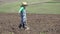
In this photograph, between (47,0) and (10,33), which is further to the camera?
(47,0)

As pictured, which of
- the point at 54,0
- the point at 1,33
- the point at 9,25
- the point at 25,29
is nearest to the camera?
the point at 1,33

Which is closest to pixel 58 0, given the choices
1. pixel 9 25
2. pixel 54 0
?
pixel 54 0

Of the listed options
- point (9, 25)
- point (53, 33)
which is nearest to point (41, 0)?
point (9, 25)

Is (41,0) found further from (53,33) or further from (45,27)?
(53,33)

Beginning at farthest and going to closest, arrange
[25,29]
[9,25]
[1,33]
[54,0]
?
[54,0] → [9,25] → [25,29] → [1,33]

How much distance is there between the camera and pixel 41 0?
2936 cm

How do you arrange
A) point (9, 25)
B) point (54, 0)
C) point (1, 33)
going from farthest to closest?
1. point (54, 0)
2. point (9, 25)
3. point (1, 33)

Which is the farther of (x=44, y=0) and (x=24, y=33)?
(x=44, y=0)

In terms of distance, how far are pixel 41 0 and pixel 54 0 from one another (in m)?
1.69

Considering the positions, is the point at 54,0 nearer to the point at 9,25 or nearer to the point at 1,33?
the point at 9,25

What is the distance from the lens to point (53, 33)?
11641mm

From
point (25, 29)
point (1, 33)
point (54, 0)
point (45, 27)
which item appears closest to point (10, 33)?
point (1, 33)

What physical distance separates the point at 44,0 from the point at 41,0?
340mm

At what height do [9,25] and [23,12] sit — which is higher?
[23,12]
